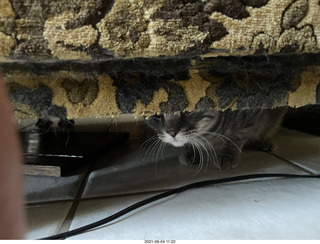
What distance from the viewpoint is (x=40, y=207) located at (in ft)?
1.89

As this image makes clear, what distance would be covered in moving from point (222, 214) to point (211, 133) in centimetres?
35

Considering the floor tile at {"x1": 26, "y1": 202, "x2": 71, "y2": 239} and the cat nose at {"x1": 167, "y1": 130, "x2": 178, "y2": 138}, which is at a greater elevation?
the cat nose at {"x1": 167, "y1": 130, "x2": 178, "y2": 138}

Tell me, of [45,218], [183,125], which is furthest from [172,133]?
[45,218]

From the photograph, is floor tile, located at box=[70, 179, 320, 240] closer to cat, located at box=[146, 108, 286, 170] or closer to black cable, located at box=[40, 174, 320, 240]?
black cable, located at box=[40, 174, 320, 240]

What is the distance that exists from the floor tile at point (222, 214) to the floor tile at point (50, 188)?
82mm

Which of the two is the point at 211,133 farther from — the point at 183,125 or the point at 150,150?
the point at 150,150

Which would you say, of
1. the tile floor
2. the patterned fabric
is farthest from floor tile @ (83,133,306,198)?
the patterned fabric

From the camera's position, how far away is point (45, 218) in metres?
0.53

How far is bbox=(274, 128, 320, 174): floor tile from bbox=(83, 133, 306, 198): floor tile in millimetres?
42

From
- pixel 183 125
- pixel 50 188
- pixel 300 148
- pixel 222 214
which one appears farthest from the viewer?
pixel 300 148

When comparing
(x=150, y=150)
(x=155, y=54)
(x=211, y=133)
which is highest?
(x=155, y=54)

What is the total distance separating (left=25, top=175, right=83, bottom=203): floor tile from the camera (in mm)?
623

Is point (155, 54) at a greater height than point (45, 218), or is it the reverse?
A: point (155, 54)

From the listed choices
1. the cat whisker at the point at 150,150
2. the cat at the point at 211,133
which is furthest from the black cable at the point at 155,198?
the cat whisker at the point at 150,150
